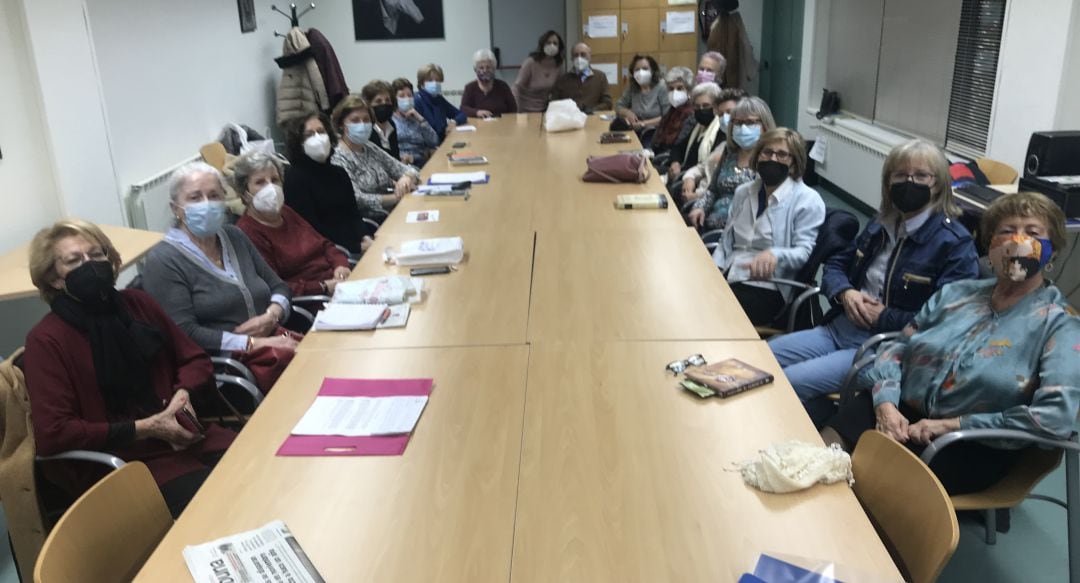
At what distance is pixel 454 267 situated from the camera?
3.33 metres

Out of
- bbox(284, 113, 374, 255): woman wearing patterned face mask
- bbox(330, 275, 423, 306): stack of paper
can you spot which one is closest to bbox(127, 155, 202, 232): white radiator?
bbox(284, 113, 374, 255): woman wearing patterned face mask

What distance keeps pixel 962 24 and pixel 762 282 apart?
3066 mm

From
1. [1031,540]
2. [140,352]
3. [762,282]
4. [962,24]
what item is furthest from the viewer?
[962,24]

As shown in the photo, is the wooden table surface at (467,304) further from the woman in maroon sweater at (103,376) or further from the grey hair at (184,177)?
the grey hair at (184,177)

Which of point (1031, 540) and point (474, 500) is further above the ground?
point (474, 500)

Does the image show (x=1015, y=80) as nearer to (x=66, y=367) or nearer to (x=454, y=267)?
(x=454, y=267)

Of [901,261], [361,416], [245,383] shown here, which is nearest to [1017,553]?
[901,261]

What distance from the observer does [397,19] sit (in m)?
9.37

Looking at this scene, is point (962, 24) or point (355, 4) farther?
point (355, 4)

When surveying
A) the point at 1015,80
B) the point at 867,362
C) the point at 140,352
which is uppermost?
the point at 1015,80

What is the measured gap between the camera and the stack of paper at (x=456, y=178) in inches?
191

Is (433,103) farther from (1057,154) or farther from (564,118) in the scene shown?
(1057,154)

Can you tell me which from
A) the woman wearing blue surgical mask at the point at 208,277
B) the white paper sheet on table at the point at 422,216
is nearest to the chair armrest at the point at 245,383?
the woman wearing blue surgical mask at the point at 208,277

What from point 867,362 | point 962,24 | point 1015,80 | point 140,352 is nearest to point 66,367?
point 140,352
